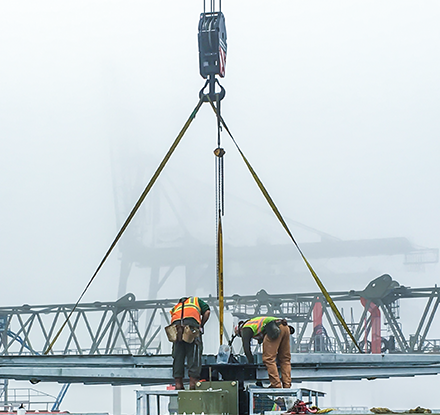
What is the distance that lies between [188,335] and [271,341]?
1234 millimetres

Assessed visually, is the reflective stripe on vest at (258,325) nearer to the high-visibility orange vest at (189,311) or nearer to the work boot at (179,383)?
the high-visibility orange vest at (189,311)

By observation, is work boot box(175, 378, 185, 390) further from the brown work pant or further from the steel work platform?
the brown work pant

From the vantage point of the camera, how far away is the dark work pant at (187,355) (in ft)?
33.9

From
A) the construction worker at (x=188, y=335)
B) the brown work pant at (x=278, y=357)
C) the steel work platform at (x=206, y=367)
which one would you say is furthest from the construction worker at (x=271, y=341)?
the construction worker at (x=188, y=335)

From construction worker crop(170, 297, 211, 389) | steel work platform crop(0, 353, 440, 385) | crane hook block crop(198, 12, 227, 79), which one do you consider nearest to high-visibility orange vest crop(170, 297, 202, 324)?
construction worker crop(170, 297, 211, 389)

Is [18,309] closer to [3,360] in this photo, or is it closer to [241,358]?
[3,360]

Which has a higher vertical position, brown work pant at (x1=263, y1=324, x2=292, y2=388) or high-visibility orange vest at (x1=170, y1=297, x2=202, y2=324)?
high-visibility orange vest at (x1=170, y1=297, x2=202, y2=324)

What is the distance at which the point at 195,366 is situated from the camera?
10.3 metres

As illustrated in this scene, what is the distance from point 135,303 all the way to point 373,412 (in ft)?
62.2

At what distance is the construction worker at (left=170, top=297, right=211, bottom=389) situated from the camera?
1041 cm

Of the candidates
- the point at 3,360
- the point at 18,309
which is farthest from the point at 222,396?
the point at 18,309

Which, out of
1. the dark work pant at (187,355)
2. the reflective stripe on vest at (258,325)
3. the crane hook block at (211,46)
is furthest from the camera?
the crane hook block at (211,46)

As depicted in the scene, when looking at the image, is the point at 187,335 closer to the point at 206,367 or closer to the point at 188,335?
the point at 188,335

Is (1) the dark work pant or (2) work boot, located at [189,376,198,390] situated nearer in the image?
(2) work boot, located at [189,376,198,390]
